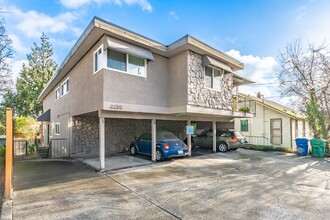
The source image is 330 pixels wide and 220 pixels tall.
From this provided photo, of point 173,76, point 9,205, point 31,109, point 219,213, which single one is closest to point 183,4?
point 173,76

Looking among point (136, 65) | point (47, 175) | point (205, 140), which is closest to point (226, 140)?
point (205, 140)

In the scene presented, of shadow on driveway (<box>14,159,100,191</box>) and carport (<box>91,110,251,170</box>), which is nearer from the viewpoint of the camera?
shadow on driveway (<box>14,159,100,191</box>)

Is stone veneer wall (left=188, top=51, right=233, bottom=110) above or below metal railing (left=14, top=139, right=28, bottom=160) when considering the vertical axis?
above

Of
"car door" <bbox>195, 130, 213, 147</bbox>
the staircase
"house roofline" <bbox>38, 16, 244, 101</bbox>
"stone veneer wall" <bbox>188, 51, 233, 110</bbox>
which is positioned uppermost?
"house roofline" <bbox>38, 16, 244, 101</bbox>

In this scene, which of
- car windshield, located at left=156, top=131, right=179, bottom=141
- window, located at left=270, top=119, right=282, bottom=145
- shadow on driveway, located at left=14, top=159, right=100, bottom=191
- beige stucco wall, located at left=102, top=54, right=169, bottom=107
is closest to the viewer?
shadow on driveway, located at left=14, top=159, right=100, bottom=191

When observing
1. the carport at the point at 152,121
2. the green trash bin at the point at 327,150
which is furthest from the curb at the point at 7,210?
the green trash bin at the point at 327,150

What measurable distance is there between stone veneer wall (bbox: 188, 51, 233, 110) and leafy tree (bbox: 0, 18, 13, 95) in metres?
8.80

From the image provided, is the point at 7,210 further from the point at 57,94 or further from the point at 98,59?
the point at 57,94

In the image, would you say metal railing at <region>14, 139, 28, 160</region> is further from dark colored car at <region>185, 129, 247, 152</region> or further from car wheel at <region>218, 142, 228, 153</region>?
car wheel at <region>218, 142, 228, 153</region>

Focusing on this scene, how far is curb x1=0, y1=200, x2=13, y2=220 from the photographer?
12.8ft

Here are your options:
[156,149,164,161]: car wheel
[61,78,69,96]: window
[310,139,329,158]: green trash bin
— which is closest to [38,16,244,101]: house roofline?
[61,78,69,96]: window

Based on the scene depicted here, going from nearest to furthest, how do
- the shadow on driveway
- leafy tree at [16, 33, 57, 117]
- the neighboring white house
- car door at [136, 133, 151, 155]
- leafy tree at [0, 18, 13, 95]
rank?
1. the shadow on driveway
2. leafy tree at [0, 18, 13, 95]
3. car door at [136, 133, 151, 155]
4. the neighboring white house
5. leafy tree at [16, 33, 57, 117]

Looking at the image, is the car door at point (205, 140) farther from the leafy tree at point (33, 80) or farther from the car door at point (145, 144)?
the leafy tree at point (33, 80)

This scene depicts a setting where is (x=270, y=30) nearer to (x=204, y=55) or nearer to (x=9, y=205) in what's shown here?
(x=204, y=55)
